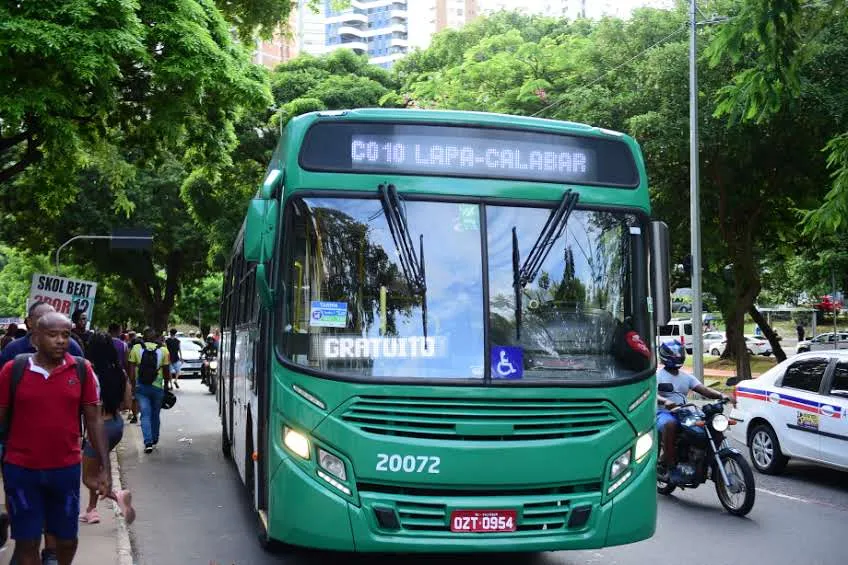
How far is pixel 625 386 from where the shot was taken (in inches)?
257

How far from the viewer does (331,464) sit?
618 cm

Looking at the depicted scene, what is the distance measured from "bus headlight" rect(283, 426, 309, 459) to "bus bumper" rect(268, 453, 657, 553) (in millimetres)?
89

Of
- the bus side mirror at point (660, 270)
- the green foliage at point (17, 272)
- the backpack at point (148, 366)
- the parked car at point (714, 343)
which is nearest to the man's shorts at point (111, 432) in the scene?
the backpack at point (148, 366)

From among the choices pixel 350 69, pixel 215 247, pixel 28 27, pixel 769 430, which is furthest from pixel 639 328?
pixel 350 69

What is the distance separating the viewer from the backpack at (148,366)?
13.5 m

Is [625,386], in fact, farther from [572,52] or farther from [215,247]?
[215,247]

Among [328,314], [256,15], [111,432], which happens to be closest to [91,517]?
[111,432]

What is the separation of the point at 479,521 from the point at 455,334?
1.09 m

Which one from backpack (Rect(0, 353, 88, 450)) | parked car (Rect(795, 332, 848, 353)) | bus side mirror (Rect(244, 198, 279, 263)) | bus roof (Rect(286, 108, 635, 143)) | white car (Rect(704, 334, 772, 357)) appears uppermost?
bus roof (Rect(286, 108, 635, 143))

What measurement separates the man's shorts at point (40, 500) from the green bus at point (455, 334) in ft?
4.16

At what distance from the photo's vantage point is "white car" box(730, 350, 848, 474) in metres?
11.1

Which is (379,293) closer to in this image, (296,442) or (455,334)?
(455,334)

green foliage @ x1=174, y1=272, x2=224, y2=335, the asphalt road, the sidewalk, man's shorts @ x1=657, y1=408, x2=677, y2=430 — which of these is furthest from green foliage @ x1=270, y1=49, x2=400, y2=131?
green foliage @ x1=174, y1=272, x2=224, y2=335

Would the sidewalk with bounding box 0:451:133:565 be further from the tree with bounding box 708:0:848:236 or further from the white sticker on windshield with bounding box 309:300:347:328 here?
the tree with bounding box 708:0:848:236
